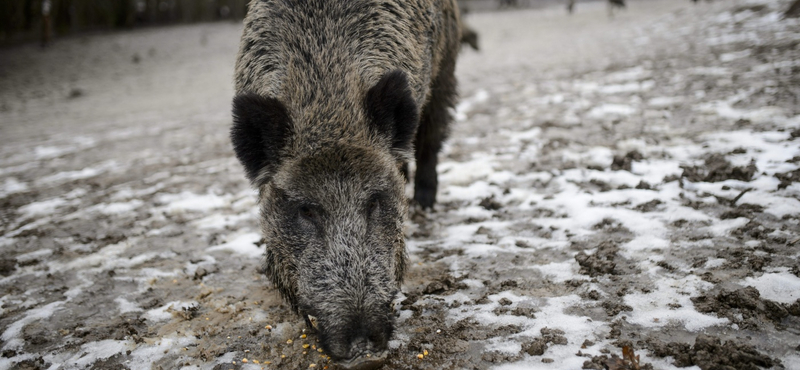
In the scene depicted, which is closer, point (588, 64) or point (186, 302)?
point (186, 302)

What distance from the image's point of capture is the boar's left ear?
2.33 metres

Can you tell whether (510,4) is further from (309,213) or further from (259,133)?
(309,213)

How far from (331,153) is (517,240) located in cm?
159

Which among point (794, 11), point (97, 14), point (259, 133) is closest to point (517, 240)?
point (259, 133)

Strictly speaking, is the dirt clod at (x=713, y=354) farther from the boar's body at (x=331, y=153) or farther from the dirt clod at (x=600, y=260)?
the boar's body at (x=331, y=153)

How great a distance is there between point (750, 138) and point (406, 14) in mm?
3208

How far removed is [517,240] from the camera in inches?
126

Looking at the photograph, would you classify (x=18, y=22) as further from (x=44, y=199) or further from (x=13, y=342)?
(x=13, y=342)

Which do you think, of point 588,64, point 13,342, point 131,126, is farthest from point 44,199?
point 588,64

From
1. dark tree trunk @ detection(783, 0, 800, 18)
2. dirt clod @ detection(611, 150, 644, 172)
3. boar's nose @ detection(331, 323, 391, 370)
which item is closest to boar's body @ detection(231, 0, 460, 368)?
boar's nose @ detection(331, 323, 391, 370)

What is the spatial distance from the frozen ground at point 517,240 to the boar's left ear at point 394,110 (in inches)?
35.1

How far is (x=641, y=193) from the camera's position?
11.6ft

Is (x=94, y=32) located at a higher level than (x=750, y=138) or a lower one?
higher

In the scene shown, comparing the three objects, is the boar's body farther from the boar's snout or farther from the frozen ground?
the frozen ground
